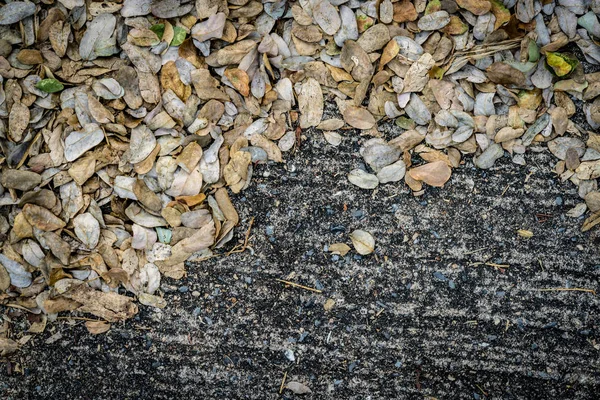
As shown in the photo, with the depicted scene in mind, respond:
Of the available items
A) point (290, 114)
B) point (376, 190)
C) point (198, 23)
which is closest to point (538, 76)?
point (376, 190)

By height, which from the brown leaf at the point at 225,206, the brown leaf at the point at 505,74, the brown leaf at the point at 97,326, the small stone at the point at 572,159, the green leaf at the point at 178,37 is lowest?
the brown leaf at the point at 97,326

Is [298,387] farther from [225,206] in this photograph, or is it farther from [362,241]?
[225,206]

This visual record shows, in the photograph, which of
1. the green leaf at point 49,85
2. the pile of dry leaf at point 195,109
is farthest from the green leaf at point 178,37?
the green leaf at point 49,85

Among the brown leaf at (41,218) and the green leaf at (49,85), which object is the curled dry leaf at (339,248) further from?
the green leaf at (49,85)

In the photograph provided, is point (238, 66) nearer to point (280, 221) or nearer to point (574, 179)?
point (280, 221)

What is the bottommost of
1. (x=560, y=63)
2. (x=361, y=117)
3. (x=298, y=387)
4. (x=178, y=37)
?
(x=298, y=387)

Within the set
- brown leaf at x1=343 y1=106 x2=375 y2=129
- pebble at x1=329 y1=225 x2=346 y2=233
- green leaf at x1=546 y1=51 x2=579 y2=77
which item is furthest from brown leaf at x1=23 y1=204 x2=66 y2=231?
green leaf at x1=546 y1=51 x2=579 y2=77

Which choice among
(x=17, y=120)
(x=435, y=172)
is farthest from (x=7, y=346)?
(x=435, y=172)
